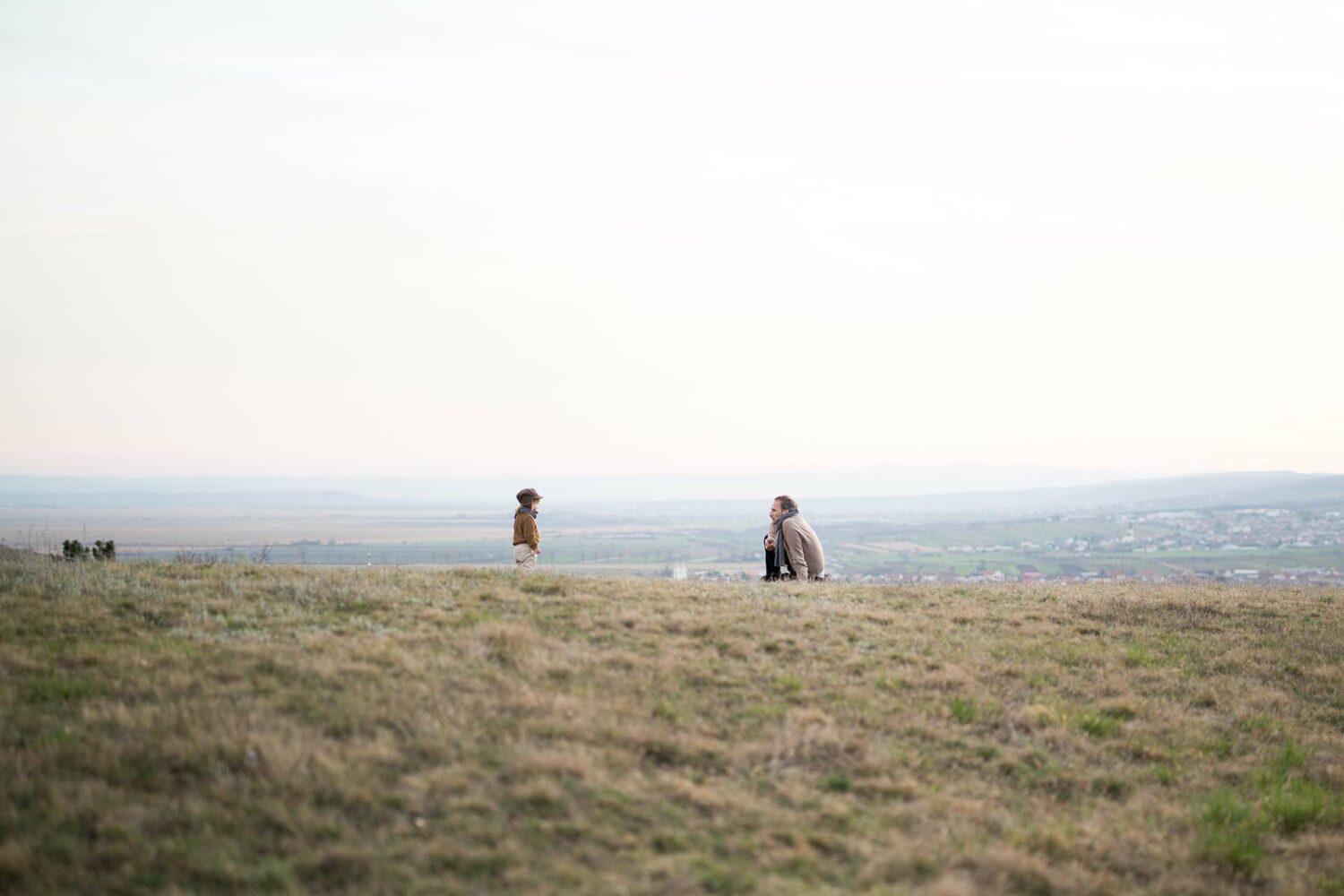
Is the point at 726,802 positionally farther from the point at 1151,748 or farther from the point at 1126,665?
the point at 1126,665

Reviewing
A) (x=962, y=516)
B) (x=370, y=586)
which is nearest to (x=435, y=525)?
(x=962, y=516)

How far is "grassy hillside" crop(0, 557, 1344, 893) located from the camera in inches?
229

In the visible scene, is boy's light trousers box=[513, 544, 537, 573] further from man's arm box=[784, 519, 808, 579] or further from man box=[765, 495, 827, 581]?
man's arm box=[784, 519, 808, 579]

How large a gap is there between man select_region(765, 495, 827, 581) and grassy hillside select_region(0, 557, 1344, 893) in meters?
5.64

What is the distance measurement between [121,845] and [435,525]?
144309 mm

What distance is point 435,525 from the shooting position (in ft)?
474

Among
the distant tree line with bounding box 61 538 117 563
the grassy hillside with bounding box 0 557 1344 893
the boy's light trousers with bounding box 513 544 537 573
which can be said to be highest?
the distant tree line with bounding box 61 538 117 563

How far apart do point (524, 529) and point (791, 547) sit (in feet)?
20.1

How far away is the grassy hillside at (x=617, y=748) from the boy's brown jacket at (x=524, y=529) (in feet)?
15.4

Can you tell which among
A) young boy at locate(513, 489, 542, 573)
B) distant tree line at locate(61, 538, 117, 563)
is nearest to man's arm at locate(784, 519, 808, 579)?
young boy at locate(513, 489, 542, 573)

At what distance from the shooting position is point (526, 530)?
59.5 ft

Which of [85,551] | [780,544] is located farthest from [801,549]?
[85,551]

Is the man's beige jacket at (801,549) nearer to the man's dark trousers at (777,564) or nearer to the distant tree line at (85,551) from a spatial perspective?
the man's dark trousers at (777,564)

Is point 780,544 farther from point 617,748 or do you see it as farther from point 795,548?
point 617,748
